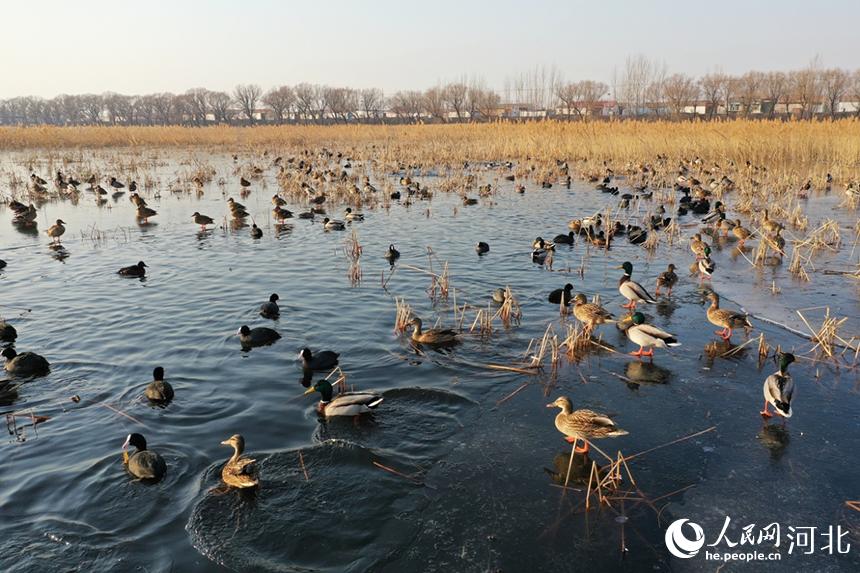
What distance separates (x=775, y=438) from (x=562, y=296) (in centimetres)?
484

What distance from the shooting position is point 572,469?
6.04m

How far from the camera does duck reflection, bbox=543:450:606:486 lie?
5837mm

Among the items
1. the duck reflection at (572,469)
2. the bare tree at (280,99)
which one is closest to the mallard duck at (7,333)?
the duck reflection at (572,469)

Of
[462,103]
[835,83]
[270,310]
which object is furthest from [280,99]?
[270,310]

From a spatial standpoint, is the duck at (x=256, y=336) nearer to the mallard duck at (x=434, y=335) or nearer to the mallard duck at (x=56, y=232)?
the mallard duck at (x=434, y=335)

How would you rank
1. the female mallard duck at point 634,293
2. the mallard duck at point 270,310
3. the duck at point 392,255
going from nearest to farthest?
the female mallard duck at point 634,293 → the mallard duck at point 270,310 → the duck at point 392,255

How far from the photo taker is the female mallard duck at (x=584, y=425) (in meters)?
6.07

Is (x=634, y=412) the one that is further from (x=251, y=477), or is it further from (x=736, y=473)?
(x=251, y=477)

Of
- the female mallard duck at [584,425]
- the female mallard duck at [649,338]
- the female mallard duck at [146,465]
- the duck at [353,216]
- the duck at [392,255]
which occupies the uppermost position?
the duck at [353,216]

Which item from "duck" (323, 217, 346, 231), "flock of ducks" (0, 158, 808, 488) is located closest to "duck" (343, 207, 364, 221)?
"flock of ducks" (0, 158, 808, 488)

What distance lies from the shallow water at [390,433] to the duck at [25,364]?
8.2 inches

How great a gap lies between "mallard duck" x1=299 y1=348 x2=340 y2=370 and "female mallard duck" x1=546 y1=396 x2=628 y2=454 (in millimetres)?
3700

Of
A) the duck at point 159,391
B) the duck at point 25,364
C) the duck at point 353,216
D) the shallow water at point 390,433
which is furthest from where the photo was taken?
the duck at point 353,216

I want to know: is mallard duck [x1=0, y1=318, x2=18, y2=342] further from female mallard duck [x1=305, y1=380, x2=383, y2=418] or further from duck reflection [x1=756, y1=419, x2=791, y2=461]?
duck reflection [x1=756, y1=419, x2=791, y2=461]
